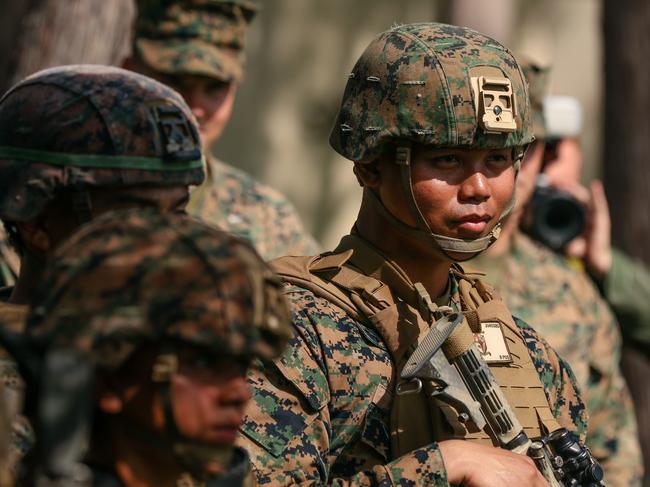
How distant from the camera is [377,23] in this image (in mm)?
11203

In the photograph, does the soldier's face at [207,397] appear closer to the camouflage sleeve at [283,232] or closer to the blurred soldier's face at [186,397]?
the blurred soldier's face at [186,397]

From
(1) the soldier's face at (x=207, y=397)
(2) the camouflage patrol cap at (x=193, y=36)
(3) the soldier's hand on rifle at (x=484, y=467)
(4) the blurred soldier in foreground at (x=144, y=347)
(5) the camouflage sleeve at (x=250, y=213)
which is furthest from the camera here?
(2) the camouflage patrol cap at (x=193, y=36)

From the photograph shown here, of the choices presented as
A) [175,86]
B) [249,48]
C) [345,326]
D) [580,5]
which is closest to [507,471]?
[345,326]

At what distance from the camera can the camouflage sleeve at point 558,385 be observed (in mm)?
4527

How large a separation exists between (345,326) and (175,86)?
A: 3278mm

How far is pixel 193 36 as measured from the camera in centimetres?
753

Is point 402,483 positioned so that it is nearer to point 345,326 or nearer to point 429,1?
point 345,326

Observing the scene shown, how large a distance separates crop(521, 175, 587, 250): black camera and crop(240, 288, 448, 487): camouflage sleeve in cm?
357

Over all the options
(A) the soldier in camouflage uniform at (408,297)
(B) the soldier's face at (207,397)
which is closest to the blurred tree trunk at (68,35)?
(A) the soldier in camouflage uniform at (408,297)

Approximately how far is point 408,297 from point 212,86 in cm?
319

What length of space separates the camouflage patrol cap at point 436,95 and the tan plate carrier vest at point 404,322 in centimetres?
31

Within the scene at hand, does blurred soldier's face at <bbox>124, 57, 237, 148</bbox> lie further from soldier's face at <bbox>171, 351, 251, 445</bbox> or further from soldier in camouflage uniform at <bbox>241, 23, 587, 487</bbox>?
soldier's face at <bbox>171, 351, 251, 445</bbox>

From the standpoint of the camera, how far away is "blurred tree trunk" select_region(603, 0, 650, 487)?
32.1 ft

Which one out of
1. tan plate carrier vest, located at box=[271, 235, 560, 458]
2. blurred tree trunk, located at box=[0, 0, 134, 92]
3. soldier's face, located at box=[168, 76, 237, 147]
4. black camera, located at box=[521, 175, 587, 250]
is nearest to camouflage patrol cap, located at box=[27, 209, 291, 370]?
tan plate carrier vest, located at box=[271, 235, 560, 458]
